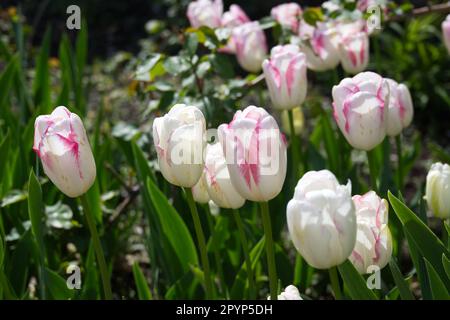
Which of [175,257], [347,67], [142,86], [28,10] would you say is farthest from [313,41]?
[28,10]

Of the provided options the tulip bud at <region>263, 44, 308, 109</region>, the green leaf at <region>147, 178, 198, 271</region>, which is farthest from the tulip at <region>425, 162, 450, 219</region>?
the green leaf at <region>147, 178, 198, 271</region>

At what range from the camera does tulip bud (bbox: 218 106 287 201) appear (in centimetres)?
119

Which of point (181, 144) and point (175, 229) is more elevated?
point (181, 144)

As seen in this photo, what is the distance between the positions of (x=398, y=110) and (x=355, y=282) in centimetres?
58

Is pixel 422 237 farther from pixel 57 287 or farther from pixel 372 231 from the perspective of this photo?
pixel 57 287

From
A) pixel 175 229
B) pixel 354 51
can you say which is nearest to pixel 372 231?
pixel 175 229

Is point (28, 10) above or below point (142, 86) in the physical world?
above

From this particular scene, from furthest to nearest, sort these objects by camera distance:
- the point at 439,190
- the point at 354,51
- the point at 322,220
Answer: the point at 354,51
the point at 439,190
the point at 322,220

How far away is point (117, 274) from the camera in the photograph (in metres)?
2.47

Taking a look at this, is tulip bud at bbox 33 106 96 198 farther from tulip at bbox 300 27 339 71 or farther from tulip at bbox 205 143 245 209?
tulip at bbox 300 27 339 71

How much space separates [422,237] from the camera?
1371mm

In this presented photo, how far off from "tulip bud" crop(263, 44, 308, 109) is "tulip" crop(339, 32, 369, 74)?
1.05 ft
